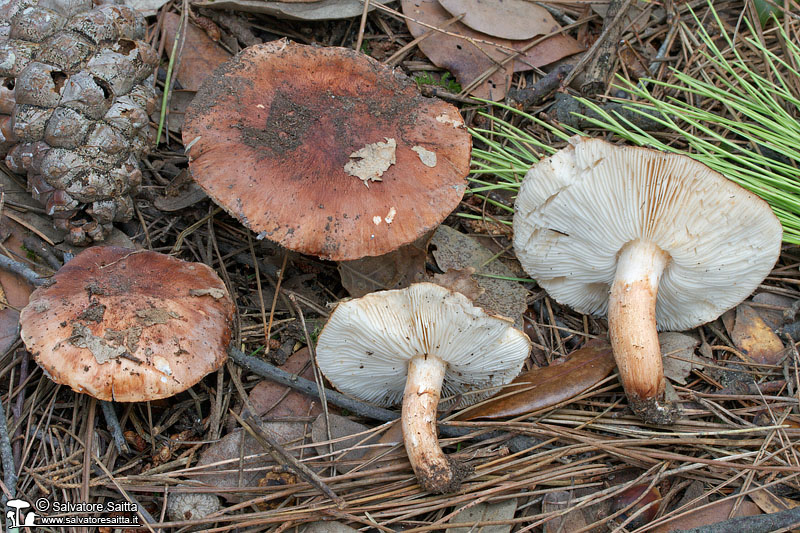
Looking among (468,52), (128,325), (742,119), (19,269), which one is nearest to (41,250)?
(19,269)

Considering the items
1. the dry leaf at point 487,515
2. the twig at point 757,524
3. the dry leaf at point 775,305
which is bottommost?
the dry leaf at point 487,515

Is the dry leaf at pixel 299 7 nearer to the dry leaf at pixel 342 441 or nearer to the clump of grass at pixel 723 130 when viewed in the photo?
the clump of grass at pixel 723 130

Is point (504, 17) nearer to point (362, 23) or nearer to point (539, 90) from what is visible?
point (539, 90)

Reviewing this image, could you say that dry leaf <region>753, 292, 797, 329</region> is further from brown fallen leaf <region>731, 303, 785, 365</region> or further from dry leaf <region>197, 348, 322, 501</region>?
dry leaf <region>197, 348, 322, 501</region>

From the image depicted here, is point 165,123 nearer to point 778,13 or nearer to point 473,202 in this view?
point 473,202

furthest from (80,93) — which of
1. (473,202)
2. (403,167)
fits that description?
(473,202)

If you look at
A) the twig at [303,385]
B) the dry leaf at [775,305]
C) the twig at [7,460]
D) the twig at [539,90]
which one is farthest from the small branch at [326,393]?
the twig at [539,90]

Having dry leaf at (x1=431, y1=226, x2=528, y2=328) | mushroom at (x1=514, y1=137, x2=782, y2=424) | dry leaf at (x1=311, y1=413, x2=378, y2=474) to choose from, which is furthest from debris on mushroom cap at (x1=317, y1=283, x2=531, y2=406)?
mushroom at (x1=514, y1=137, x2=782, y2=424)
